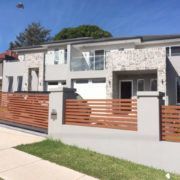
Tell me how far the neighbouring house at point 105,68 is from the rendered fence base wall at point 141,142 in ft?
36.0


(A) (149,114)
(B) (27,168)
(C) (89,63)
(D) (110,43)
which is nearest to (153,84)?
(C) (89,63)

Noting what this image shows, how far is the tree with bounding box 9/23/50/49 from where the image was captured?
66.4 metres

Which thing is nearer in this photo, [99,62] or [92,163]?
[92,163]

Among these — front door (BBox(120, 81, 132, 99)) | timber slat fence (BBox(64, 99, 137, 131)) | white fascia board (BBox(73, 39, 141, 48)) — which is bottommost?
timber slat fence (BBox(64, 99, 137, 131))

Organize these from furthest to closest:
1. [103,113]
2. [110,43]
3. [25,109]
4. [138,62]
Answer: [110,43]
[138,62]
[25,109]
[103,113]

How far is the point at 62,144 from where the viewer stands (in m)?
9.63

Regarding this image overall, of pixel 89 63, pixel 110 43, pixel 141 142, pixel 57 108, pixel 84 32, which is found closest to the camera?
pixel 141 142

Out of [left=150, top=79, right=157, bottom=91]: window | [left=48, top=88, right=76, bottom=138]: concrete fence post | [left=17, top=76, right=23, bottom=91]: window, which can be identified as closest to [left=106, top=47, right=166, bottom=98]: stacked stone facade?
[left=150, top=79, right=157, bottom=91]: window

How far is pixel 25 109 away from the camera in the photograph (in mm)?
12117

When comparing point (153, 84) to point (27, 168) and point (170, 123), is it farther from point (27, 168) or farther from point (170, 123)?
point (27, 168)

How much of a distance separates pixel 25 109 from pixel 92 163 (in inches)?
211

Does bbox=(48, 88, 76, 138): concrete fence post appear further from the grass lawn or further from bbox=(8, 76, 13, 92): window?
bbox=(8, 76, 13, 92): window

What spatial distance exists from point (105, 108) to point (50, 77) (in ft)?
60.6

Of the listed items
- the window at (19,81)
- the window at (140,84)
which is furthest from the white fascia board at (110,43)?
the window at (19,81)
